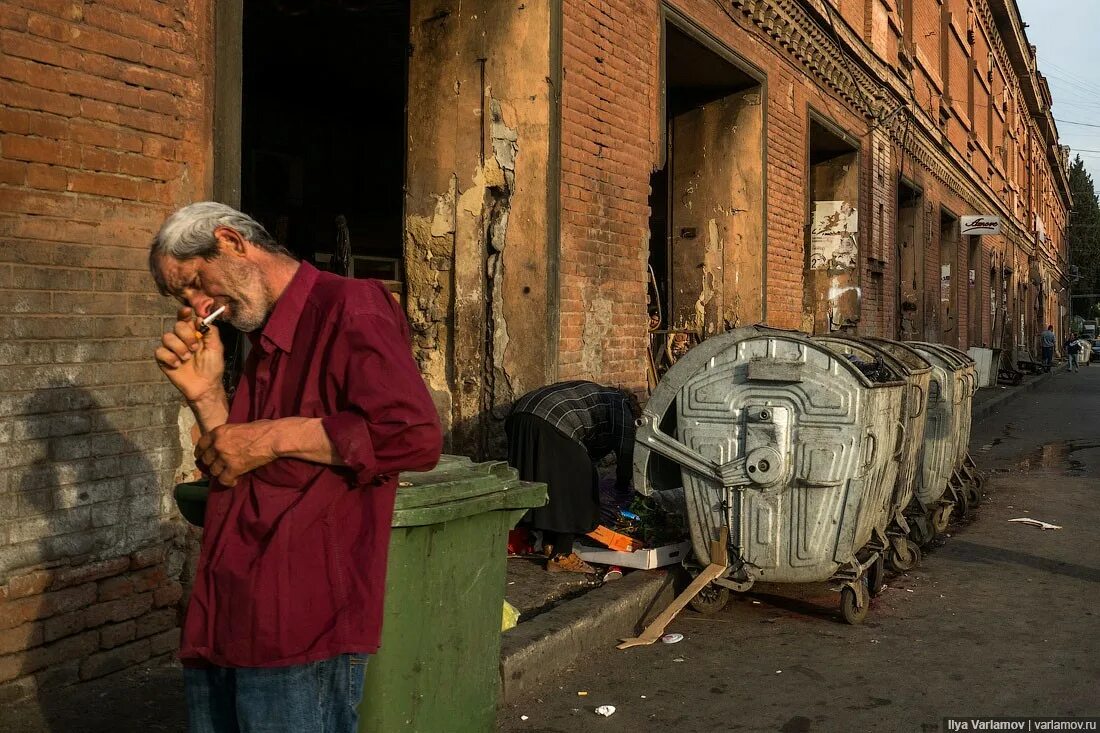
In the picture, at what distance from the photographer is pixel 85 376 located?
435cm

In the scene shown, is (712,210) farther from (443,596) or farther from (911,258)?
(911,258)

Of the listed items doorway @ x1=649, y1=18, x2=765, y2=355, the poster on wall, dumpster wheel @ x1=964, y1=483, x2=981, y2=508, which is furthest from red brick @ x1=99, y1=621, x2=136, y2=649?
the poster on wall

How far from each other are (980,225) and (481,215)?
20.8 meters

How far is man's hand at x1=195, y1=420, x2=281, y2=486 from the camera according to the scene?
7.32ft

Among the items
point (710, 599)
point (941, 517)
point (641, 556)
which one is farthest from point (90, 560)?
point (941, 517)

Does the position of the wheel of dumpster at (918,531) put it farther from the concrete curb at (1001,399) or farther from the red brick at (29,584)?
the concrete curb at (1001,399)

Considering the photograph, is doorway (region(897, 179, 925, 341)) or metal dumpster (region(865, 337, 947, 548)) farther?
doorway (region(897, 179, 925, 341))

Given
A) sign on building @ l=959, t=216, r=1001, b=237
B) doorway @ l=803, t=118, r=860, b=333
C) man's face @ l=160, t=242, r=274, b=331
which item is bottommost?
man's face @ l=160, t=242, r=274, b=331

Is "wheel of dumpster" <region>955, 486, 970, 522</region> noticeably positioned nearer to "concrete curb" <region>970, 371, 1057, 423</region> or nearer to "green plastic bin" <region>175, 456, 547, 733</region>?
"concrete curb" <region>970, 371, 1057, 423</region>

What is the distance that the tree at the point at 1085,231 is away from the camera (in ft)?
282

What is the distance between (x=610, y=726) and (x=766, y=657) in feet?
3.90

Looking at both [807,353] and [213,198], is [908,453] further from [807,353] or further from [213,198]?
[213,198]

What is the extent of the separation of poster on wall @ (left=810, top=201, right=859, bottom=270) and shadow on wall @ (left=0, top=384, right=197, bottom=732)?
40.7ft

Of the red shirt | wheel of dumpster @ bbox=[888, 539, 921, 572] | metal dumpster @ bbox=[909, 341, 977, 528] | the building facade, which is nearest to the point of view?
the red shirt
